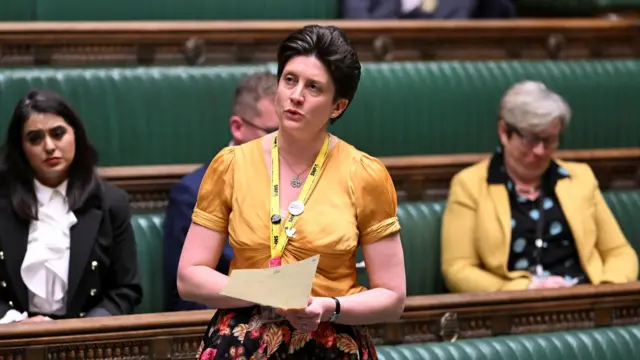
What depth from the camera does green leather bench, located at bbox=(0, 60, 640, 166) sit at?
4.88 ft

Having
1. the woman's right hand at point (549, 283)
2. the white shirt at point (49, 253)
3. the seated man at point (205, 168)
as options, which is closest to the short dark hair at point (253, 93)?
the seated man at point (205, 168)

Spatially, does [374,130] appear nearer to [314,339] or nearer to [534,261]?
[534,261]

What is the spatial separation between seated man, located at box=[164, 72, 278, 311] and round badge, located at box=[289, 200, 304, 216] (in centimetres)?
55

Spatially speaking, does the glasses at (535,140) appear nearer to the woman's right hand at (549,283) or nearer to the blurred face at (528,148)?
the blurred face at (528,148)

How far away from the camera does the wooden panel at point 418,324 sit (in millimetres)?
1065

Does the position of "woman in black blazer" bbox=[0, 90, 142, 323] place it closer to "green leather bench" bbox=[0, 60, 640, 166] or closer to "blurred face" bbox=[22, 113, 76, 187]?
"blurred face" bbox=[22, 113, 76, 187]

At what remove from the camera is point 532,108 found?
1362 mm

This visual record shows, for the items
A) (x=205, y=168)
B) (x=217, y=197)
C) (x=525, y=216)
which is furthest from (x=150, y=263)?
(x=217, y=197)

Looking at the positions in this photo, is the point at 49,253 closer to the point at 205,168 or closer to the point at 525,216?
the point at 205,168

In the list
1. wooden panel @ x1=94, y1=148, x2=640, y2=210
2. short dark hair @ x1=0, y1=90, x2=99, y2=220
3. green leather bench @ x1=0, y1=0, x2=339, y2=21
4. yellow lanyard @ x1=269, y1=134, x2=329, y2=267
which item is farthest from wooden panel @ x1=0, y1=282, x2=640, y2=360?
green leather bench @ x1=0, y1=0, x2=339, y2=21

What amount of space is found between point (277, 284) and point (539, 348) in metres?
0.60

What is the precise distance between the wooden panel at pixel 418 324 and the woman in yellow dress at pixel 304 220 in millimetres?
350

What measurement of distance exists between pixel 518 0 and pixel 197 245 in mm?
1335

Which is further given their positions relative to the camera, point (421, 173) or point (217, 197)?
point (421, 173)
